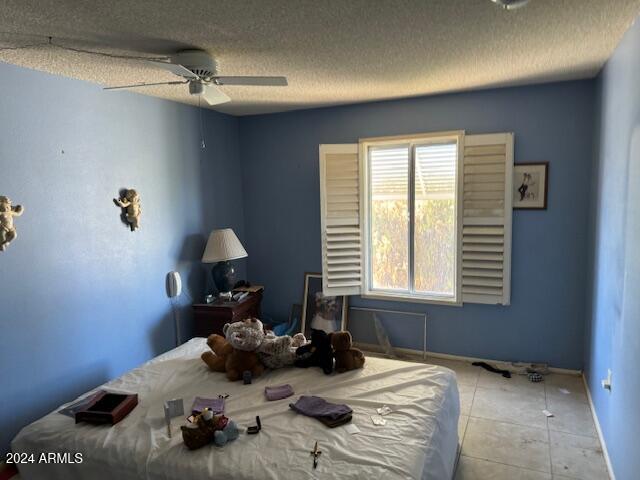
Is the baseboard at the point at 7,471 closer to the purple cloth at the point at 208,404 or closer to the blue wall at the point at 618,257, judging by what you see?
the purple cloth at the point at 208,404

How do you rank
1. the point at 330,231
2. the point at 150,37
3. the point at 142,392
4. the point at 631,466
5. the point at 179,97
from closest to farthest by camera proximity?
1. the point at 631,466
2. the point at 150,37
3. the point at 142,392
4. the point at 179,97
5. the point at 330,231

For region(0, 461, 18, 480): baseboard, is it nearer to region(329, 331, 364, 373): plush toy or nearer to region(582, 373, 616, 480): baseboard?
region(329, 331, 364, 373): plush toy

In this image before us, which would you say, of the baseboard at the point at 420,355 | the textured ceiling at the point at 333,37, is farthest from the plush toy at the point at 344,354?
the textured ceiling at the point at 333,37

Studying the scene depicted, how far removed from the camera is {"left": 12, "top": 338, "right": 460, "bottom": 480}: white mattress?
1698 millimetres

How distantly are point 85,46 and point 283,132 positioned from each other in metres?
2.24

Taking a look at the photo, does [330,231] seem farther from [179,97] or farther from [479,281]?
[179,97]

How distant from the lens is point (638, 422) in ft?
5.85

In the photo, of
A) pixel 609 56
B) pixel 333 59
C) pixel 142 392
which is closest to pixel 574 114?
pixel 609 56

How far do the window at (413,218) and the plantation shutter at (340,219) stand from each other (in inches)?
5.3

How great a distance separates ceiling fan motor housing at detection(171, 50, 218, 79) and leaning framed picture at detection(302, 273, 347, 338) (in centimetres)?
238

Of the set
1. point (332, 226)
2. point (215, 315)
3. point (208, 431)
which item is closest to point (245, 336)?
point (208, 431)

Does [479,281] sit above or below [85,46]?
below

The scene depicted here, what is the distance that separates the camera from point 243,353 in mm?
2537

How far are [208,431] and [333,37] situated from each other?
1.95 m
